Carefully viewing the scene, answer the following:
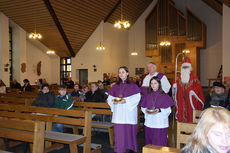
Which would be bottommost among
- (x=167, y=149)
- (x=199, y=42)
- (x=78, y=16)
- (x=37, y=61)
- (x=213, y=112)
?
(x=167, y=149)

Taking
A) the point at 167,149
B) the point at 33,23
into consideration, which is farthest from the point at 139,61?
the point at 167,149

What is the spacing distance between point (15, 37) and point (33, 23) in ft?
7.35

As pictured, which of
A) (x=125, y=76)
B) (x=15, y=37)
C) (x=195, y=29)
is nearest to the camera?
(x=125, y=76)

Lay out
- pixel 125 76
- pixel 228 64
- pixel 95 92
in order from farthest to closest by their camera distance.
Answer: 1. pixel 228 64
2. pixel 95 92
3. pixel 125 76

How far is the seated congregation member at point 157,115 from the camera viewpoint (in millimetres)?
3406

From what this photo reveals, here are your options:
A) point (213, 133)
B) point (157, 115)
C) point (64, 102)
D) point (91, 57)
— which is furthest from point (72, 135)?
point (91, 57)

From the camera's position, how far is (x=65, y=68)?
18.1 m

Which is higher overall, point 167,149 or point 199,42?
point 199,42

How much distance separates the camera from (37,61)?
682 inches

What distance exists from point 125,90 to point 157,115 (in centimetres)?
66

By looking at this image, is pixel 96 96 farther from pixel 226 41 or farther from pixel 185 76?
pixel 226 41

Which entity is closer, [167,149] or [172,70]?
[167,149]

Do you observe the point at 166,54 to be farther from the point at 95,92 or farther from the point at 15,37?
the point at 95,92

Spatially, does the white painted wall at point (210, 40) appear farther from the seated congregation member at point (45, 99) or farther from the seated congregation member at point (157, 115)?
the seated congregation member at point (157, 115)
